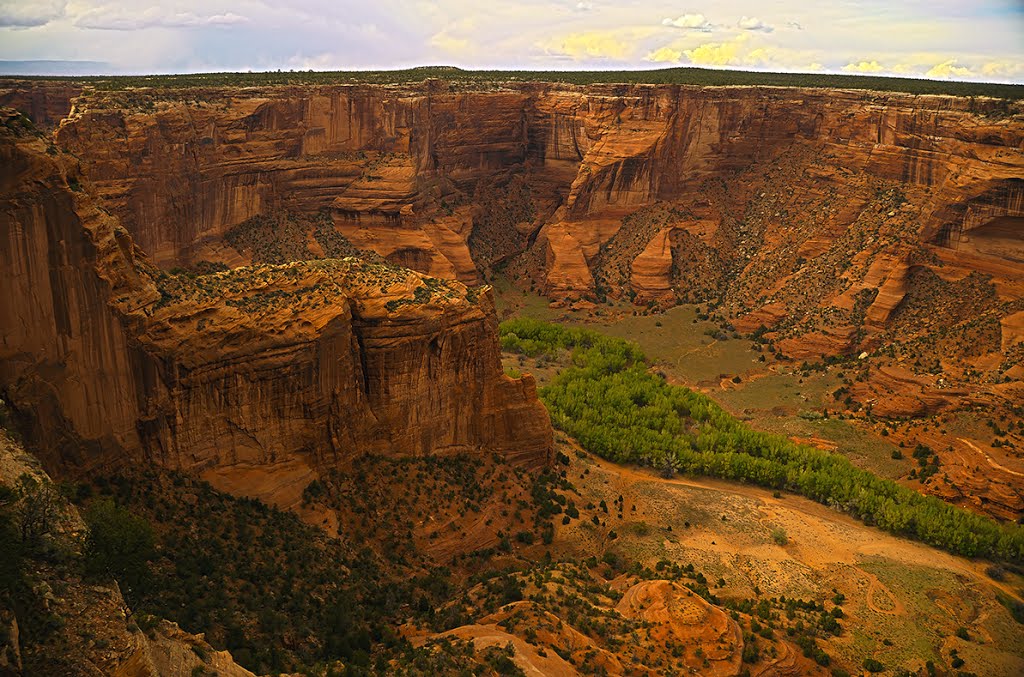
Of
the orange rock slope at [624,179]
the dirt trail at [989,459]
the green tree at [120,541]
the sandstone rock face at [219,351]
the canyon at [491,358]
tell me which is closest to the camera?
the green tree at [120,541]

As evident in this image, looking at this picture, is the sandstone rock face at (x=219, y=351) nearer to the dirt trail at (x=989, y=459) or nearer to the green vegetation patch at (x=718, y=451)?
the green vegetation patch at (x=718, y=451)

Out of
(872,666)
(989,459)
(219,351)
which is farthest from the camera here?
(989,459)

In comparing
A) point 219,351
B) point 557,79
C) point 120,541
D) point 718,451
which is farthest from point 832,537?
point 557,79

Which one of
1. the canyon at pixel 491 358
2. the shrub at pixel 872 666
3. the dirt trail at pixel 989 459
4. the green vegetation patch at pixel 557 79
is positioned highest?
the green vegetation patch at pixel 557 79

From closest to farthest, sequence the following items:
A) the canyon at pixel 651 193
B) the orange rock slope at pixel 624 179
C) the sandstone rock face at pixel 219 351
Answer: the sandstone rock face at pixel 219 351, the canyon at pixel 651 193, the orange rock slope at pixel 624 179

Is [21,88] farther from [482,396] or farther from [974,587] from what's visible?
[974,587]

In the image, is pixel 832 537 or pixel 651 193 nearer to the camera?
pixel 832 537

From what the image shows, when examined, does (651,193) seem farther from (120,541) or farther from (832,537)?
(120,541)

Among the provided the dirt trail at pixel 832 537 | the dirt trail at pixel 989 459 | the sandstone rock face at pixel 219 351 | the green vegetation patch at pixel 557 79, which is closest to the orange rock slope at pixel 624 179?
the green vegetation patch at pixel 557 79

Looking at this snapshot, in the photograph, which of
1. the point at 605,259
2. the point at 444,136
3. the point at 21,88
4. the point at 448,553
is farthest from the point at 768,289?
the point at 21,88
